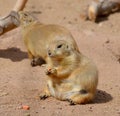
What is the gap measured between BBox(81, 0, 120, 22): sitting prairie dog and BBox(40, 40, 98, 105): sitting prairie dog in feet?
14.0

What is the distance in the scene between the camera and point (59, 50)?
574cm

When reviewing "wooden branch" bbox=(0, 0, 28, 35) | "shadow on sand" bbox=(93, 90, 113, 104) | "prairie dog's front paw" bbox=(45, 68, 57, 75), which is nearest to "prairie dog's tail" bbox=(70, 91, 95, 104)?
"shadow on sand" bbox=(93, 90, 113, 104)

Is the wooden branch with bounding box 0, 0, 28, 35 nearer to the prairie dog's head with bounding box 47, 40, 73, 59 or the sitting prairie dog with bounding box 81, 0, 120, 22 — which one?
the sitting prairie dog with bounding box 81, 0, 120, 22

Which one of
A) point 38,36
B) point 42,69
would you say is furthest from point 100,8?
point 42,69

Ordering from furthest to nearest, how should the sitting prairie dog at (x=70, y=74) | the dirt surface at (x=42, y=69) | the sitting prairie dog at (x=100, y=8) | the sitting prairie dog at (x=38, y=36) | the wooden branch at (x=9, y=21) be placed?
the sitting prairie dog at (x=100, y=8)
the wooden branch at (x=9, y=21)
the sitting prairie dog at (x=38, y=36)
the sitting prairie dog at (x=70, y=74)
the dirt surface at (x=42, y=69)

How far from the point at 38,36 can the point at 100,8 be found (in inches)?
108

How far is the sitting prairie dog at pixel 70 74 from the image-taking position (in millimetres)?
5758

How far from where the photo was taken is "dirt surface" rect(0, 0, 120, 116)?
18.5 feet

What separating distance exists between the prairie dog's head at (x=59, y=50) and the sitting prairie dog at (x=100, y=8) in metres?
4.31

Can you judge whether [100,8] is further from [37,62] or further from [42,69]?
[42,69]

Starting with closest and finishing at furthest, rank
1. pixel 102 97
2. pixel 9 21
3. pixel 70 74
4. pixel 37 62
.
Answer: pixel 70 74 → pixel 102 97 → pixel 37 62 → pixel 9 21

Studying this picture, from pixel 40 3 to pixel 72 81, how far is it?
5117 millimetres

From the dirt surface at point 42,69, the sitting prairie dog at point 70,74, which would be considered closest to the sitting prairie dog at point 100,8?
the dirt surface at point 42,69

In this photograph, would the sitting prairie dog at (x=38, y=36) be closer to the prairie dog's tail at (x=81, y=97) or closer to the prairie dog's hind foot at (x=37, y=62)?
the prairie dog's hind foot at (x=37, y=62)
